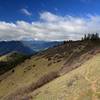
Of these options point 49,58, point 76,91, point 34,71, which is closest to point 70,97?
point 76,91

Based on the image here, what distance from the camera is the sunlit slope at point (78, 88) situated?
125 feet

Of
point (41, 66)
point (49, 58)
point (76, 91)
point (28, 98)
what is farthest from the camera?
point (49, 58)

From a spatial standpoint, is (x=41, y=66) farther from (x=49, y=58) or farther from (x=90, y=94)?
(x=90, y=94)

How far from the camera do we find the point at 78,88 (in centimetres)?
4109

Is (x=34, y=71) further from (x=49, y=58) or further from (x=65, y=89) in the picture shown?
(x=65, y=89)

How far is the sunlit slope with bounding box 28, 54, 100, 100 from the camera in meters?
38.2

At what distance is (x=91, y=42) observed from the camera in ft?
337

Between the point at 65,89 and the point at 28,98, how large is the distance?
8.17m

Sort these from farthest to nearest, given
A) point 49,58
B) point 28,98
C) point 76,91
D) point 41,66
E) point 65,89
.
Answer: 1. point 49,58
2. point 41,66
3. point 28,98
4. point 65,89
5. point 76,91

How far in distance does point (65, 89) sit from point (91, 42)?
2466 inches

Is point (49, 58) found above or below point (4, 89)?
above

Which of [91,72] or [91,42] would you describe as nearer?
[91,72]

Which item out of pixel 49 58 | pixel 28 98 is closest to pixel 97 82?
pixel 28 98

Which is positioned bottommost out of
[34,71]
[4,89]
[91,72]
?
[4,89]
